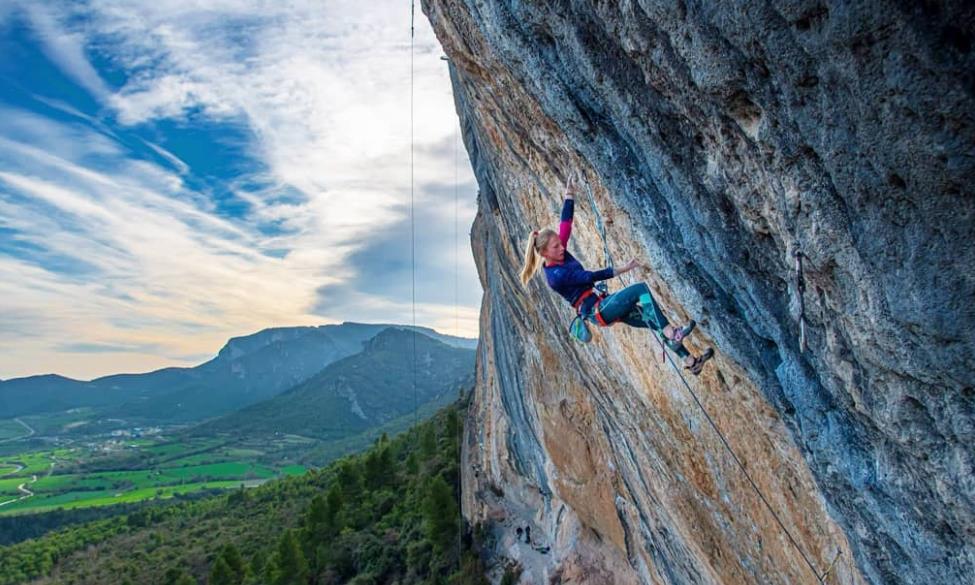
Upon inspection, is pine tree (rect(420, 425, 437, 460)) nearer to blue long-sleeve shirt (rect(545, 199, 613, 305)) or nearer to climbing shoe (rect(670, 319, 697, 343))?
blue long-sleeve shirt (rect(545, 199, 613, 305))

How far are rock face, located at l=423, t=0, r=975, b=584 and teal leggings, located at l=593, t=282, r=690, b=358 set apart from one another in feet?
1.44

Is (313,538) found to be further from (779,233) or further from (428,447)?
(779,233)

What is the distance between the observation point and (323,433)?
12462 cm

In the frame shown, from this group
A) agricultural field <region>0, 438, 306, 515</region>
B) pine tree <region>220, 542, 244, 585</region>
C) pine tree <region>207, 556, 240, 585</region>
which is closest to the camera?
pine tree <region>207, 556, 240, 585</region>

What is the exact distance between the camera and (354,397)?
461 feet

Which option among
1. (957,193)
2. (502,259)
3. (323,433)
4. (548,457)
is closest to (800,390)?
(957,193)

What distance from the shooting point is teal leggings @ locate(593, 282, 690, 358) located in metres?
5.04

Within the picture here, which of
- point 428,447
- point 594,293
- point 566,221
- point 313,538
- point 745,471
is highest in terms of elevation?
point 566,221

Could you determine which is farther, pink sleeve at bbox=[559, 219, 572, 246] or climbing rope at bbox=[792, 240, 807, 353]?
pink sleeve at bbox=[559, 219, 572, 246]

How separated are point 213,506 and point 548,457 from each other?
179ft

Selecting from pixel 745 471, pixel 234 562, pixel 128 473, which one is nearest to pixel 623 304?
pixel 745 471

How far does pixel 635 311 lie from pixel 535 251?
108cm

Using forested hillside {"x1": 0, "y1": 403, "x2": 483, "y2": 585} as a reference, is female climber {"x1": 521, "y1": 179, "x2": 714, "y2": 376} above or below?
above

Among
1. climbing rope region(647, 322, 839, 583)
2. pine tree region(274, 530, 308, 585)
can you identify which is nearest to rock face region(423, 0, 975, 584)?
climbing rope region(647, 322, 839, 583)
